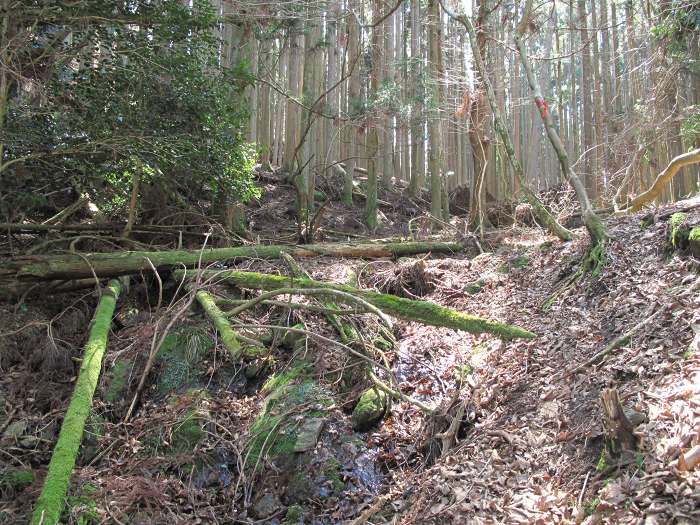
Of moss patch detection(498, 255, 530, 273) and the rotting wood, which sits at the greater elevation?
moss patch detection(498, 255, 530, 273)

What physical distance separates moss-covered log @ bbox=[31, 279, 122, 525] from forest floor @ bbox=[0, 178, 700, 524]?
19 cm

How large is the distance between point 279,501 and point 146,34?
19.3ft

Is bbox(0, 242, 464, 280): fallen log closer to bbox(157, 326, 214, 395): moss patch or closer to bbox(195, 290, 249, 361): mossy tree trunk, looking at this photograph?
bbox(195, 290, 249, 361): mossy tree trunk

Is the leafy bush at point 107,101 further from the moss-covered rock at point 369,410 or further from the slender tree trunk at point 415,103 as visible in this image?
the slender tree trunk at point 415,103

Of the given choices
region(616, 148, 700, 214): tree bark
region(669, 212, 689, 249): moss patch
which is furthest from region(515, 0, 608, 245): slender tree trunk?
region(616, 148, 700, 214): tree bark

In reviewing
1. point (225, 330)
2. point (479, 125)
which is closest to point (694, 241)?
point (225, 330)

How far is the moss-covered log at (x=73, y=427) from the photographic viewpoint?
11.9 ft

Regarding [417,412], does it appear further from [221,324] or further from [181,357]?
[181,357]

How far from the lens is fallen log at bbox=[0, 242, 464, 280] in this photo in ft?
20.0

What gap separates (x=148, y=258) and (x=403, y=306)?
348 cm

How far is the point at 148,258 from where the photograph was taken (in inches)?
260

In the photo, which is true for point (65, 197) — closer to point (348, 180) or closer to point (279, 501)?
point (279, 501)

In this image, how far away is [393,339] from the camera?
5512 millimetres

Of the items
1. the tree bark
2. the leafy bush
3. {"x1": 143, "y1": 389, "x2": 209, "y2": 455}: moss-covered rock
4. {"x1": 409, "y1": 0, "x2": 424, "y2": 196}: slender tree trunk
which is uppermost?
{"x1": 409, "y1": 0, "x2": 424, "y2": 196}: slender tree trunk
